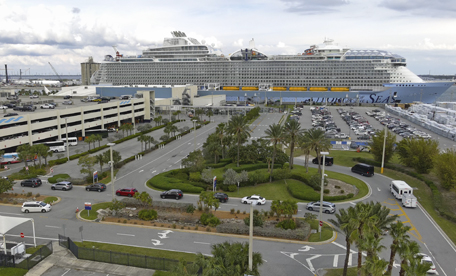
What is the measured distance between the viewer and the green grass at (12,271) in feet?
63.1

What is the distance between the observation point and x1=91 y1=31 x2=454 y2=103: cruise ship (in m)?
124

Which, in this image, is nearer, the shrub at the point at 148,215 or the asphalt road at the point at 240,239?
the asphalt road at the point at 240,239

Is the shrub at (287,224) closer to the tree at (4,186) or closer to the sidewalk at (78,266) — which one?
the sidewalk at (78,266)

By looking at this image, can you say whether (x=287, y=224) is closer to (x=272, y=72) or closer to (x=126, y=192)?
(x=126, y=192)

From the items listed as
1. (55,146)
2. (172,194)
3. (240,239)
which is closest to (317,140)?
(172,194)

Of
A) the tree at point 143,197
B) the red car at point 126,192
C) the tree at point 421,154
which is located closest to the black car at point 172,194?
the red car at point 126,192

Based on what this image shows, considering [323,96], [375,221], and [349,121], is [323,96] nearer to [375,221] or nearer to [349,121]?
[349,121]

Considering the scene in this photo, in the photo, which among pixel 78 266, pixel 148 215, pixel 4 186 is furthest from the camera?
pixel 4 186

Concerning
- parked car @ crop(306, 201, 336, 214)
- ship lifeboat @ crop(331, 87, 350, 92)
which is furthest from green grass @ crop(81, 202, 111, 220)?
ship lifeboat @ crop(331, 87, 350, 92)

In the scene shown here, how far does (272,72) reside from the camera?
138625mm

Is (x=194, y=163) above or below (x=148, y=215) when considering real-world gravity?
above

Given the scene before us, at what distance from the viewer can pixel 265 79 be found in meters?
139

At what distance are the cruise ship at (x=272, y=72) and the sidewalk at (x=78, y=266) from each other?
112 metres

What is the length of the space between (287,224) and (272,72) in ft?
390
